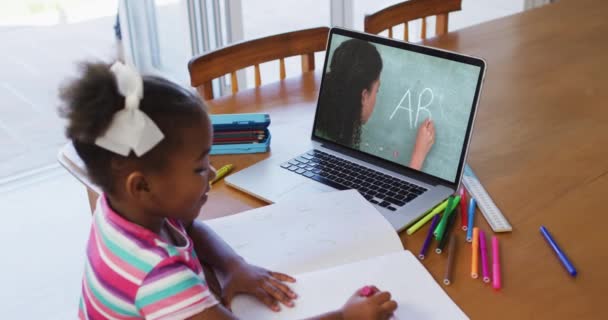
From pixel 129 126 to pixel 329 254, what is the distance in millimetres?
416

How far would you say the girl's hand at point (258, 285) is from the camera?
37.4 inches

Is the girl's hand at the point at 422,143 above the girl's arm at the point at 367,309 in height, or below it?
above

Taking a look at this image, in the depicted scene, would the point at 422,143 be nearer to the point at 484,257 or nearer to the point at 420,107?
the point at 420,107

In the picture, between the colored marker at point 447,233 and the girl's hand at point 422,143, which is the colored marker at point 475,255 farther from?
the girl's hand at point 422,143

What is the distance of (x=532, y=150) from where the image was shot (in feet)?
4.49

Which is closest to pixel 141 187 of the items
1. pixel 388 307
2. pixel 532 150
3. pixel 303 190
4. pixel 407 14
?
pixel 388 307

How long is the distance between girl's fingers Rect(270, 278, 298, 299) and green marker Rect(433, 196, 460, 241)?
26 cm

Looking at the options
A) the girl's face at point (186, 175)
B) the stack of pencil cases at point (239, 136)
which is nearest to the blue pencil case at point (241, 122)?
the stack of pencil cases at point (239, 136)

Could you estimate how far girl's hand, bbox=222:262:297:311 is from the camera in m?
0.95

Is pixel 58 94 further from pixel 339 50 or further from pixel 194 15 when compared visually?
pixel 194 15

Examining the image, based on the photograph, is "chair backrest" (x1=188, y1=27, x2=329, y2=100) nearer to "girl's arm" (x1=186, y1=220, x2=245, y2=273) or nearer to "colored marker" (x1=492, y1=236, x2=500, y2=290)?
"girl's arm" (x1=186, y1=220, x2=245, y2=273)

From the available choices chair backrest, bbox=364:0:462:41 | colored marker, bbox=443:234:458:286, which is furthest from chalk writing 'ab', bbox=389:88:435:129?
chair backrest, bbox=364:0:462:41

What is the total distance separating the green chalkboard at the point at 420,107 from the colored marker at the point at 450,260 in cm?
16

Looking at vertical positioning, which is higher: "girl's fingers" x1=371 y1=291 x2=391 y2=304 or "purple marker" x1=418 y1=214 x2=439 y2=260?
"girl's fingers" x1=371 y1=291 x2=391 y2=304
